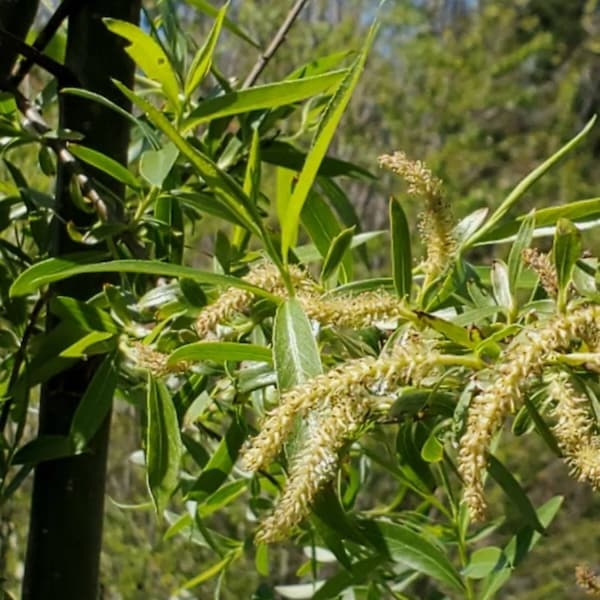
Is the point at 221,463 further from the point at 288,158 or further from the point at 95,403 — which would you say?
the point at 288,158

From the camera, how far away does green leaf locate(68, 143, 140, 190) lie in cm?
45

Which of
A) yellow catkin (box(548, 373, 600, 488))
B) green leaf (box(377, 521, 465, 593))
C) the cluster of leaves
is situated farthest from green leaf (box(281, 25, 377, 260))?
green leaf (box(377, 521, 465, 593))

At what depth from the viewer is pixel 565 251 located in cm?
31

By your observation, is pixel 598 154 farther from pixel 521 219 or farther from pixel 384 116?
pixel 521 219

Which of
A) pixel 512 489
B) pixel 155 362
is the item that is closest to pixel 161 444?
pixel 155 362

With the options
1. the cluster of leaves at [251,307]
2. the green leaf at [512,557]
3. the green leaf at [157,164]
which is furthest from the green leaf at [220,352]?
the green leaf at [512,557]

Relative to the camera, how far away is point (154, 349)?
408 millimetres

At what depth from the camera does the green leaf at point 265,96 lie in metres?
0.40

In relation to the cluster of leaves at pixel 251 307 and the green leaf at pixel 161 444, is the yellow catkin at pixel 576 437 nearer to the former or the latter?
the cluster of leaves at pixel 251 307

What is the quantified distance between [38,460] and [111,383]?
8 centimetres

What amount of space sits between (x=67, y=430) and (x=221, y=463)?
0.11 metres

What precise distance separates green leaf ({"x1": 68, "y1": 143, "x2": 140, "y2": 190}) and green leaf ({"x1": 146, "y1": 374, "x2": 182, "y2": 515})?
12cm

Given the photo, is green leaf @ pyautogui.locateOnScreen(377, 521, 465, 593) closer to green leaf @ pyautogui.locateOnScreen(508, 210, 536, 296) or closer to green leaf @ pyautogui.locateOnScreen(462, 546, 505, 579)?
green leaf @ pyautogui.locateOnScreen(462, 546, 505, 579)

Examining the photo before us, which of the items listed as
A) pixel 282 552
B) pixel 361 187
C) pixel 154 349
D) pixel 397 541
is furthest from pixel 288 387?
pixel 361 187
